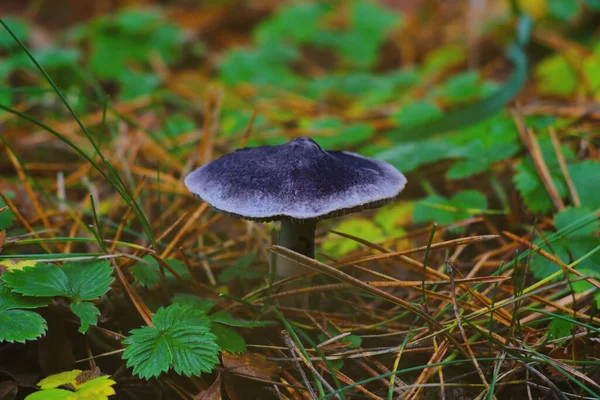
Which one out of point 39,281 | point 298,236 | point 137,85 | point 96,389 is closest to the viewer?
point 96,389

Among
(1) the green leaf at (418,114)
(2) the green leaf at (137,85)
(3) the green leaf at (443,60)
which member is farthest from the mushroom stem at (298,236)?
(3) the green leaf at (443,60)

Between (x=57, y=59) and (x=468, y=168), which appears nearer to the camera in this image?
(x=468, y=168)

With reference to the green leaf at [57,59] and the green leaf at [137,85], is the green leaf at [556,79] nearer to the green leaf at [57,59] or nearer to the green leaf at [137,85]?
the green leaf at [137,85]

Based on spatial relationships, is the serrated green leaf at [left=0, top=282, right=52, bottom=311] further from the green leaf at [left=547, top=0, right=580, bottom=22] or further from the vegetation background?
the green leaf at [left=547, top=0, right=580, bottom=22]

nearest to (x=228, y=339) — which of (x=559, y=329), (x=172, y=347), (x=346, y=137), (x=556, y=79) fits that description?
(x=172, y=347)

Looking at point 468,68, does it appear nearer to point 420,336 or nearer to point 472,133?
point 472,133

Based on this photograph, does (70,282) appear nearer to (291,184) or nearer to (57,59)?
(291,184)

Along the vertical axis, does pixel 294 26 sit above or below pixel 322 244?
above
